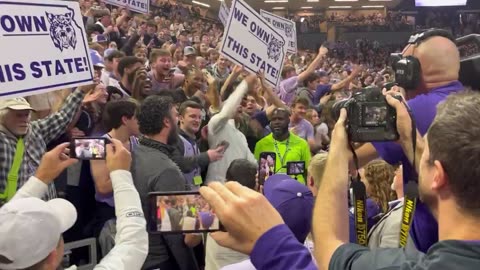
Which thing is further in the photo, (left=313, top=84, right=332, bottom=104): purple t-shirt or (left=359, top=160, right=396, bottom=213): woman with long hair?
(left=313, top=84, right=332, bottom=104): purple t-shirt

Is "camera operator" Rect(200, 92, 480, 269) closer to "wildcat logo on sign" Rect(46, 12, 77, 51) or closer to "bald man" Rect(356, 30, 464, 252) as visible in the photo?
"bald man" Rect(356, 30, 464, 252)

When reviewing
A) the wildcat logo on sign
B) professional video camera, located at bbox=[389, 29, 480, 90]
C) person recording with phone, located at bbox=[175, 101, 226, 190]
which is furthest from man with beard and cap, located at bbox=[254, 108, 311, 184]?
professional video camera, located at bbox=[389, 29, 480, 90]

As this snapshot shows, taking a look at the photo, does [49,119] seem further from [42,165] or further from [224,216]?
[224,216]

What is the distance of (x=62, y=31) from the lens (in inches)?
142

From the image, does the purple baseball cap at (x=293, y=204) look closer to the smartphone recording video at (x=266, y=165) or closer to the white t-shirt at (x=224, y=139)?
the smartphone recording video at (x=266, y=165)

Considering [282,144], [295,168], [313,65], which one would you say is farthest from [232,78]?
[313,65]

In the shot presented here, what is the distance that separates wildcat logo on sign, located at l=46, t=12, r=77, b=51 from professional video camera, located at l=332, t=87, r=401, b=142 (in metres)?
2.24

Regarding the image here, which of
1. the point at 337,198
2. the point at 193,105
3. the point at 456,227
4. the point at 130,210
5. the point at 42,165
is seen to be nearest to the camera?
the point at 456,227

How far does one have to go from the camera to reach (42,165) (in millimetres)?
2475

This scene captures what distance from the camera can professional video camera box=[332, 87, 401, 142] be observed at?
1.64m

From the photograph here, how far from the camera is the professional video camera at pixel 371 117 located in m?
1.64

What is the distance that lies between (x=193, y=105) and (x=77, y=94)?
905 millimetres

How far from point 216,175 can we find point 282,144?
76 centimetres

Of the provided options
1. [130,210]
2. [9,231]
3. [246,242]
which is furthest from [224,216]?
[130,210]
